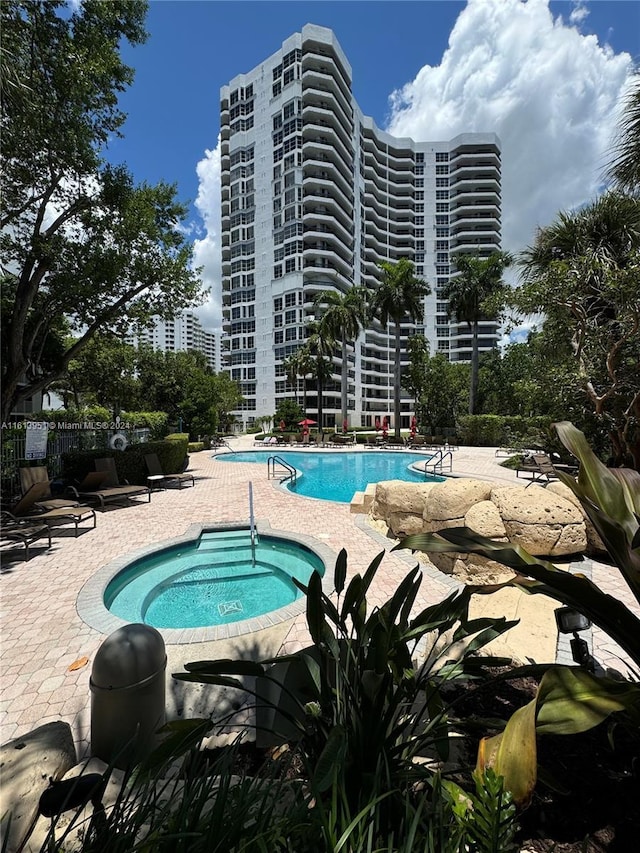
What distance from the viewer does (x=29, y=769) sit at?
185cm

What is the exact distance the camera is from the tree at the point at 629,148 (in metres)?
6.57

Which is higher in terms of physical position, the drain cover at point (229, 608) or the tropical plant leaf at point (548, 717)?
the tropical plant leaf at point (548, 717)

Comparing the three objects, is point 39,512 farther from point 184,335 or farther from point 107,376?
point 184,335

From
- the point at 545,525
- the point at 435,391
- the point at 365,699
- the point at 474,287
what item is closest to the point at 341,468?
the point at 545,525

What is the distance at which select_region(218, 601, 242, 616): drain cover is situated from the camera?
5.43 metres

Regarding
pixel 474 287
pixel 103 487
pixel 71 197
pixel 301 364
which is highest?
pixel 474 287

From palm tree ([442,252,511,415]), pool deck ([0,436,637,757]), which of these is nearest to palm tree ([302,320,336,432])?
palm tree ([442,252,511,415])

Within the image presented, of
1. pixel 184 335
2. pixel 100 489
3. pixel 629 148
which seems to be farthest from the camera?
pixel 184 335

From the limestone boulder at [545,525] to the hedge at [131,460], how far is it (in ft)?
35.3

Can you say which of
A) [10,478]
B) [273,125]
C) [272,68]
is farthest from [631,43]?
[272,68]

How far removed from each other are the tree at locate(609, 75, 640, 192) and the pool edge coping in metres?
8.96

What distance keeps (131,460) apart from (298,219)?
50.8 meters

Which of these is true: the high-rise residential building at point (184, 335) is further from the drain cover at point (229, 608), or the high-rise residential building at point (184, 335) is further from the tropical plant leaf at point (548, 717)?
the tropical plant leaf at point (548, 717)

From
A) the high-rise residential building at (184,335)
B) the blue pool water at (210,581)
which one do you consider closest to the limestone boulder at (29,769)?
the blue pool water at (210,581)
